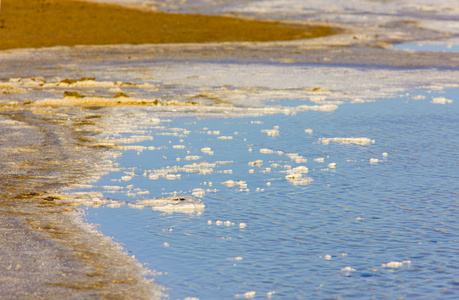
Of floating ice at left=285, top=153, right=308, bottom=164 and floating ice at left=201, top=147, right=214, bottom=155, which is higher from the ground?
floating ice at left=201, top=147, right=214, bottom=155

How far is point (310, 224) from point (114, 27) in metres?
21.7

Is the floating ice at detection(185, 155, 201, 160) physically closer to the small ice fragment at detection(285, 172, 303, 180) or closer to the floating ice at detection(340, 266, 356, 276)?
the small ice fragment at detection(285, 172, 303, 180)

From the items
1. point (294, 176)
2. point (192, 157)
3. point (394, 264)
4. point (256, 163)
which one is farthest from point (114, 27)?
point (394, 264)

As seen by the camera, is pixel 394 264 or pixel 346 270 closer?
pixel 346 270

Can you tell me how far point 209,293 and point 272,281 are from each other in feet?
1.61

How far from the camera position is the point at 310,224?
6035mm

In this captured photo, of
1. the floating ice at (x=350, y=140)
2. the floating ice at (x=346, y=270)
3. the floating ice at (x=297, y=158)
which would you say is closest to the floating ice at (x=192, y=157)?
the floating ice at (x=297, y=158)

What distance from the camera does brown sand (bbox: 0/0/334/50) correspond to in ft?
77.9

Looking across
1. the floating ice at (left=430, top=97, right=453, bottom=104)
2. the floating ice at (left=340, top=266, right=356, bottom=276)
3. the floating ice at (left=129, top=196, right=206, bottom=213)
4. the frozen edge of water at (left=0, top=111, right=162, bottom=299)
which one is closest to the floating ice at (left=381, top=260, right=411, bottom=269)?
the floating ice at (left=340, top=266, right=356, bottom=276)

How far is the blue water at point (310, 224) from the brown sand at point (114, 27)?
1493 centimetres

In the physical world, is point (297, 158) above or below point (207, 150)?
below

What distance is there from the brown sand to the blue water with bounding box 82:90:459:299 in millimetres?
14930

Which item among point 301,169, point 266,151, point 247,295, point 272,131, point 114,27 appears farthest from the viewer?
point 114,27

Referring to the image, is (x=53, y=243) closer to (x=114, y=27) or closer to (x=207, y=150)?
(x=207, y=150)
